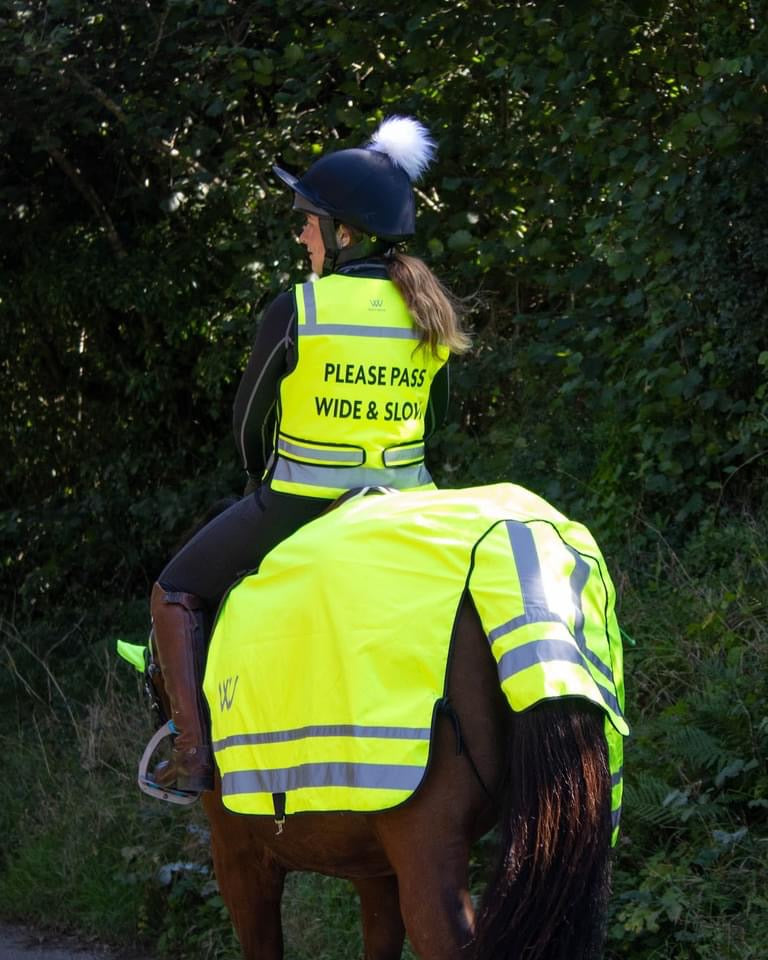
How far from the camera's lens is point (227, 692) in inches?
125

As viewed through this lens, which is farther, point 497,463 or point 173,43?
point 173,43

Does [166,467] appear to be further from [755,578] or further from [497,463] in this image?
[755,578]

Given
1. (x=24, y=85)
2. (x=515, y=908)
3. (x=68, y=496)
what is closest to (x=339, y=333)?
(x=515, y=908)

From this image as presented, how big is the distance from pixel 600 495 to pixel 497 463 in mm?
939

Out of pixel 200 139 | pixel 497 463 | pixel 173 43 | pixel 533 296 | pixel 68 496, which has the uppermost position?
pixel 173 43

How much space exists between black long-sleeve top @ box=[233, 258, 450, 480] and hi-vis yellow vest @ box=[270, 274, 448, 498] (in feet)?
0.13

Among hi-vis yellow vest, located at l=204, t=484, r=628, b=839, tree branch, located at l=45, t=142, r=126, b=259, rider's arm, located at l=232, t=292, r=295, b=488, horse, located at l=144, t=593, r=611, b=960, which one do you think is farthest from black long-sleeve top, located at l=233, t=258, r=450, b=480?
tree branch, located at l=45, t=142, r=126, b=259

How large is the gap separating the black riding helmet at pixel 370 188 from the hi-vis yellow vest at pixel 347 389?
14 cm

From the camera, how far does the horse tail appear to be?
269 centimetres

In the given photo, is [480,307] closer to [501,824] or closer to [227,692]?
[227,692]

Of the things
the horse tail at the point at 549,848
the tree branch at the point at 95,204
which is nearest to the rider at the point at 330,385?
the horse tail at the point at 549,848

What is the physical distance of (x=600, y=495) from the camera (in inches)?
267

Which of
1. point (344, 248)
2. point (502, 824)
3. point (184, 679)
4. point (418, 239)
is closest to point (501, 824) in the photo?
point (502, 824)

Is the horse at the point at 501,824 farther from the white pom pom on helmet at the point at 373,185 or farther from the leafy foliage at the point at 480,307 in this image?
the leafy foliage at the point at 480,307
